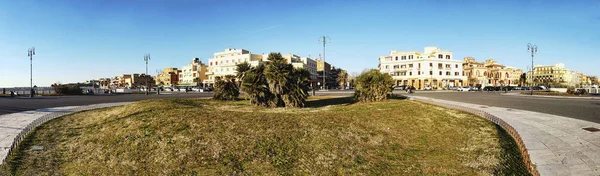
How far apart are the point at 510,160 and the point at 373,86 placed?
11.4 meters

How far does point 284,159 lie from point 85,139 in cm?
776

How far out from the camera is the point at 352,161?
7016 millimetres

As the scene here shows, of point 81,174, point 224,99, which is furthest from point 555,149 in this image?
point 224,99

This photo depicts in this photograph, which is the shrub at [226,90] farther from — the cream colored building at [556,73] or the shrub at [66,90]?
the cream colored building at [556,73]

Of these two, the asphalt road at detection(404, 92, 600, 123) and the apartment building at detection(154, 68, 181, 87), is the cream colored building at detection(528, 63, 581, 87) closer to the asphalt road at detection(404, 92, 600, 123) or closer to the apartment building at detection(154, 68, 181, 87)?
the asphalt road at detection(404, 92, 600, 123)

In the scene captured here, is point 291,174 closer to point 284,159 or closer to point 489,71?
point 284,159

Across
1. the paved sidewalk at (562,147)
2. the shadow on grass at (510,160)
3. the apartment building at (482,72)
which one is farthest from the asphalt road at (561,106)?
the apartment building at (482,72)

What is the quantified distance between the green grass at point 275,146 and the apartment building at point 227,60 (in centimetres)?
8234

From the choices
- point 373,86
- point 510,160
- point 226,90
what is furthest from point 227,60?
point 510,160

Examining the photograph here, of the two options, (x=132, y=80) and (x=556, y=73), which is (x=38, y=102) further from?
(x=556, y=73)

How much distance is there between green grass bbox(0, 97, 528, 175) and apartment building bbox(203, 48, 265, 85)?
82340 millimetres

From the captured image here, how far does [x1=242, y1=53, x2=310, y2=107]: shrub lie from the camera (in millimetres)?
16094

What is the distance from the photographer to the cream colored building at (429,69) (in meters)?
78.9

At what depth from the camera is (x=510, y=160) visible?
21.2 ft
